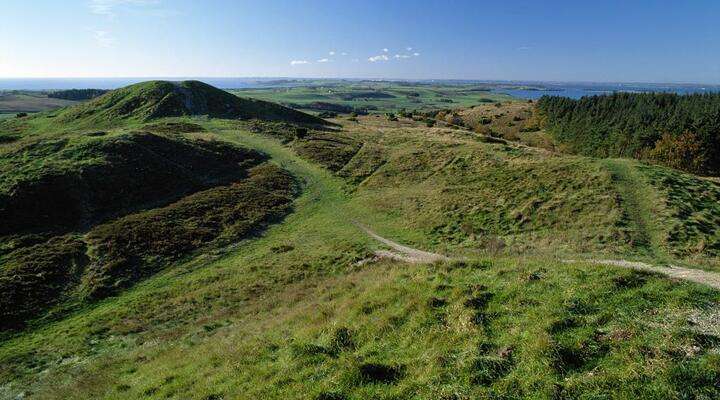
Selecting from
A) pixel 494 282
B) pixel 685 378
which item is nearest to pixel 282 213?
pixel 494 282

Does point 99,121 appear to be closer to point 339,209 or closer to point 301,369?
point 339,209

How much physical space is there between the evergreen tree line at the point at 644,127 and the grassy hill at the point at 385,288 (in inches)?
1877

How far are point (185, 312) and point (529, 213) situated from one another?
2970cm

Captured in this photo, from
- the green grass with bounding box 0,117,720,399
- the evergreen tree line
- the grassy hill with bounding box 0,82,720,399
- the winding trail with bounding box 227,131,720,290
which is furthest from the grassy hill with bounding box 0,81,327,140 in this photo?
the evergreen tree line

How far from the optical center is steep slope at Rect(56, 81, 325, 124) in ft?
290

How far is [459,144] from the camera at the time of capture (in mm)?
65688

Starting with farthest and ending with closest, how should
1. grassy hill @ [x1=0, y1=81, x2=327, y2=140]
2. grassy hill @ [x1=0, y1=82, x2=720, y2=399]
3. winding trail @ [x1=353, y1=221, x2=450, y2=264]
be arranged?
1. grassy hill @ [x1=0, y1=81, x2=327, y2=140]
2. winding trail @ [x1=353, y1=221, x2=450, y2=264]
3. grassy hill @ [x1=0, y1=82, x2=720, y2=399]

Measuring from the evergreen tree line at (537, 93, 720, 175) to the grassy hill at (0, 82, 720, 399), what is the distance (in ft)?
156

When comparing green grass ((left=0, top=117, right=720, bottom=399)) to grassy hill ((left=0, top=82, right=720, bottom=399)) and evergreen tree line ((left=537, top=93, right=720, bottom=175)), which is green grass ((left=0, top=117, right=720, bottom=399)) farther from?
evergreen tree line ((left=537, top=93, right=720, bottom=175))

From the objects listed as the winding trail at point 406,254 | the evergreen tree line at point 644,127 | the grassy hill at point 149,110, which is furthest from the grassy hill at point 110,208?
the evergreen tree line at point 644,127

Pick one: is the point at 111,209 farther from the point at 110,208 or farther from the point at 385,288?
the point at 385,288

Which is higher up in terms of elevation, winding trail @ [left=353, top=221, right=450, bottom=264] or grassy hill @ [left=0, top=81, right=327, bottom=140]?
grassy hill @ [left=0, top=81, right=327, bottom=140]

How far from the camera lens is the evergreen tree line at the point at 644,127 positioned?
78875 millimetres

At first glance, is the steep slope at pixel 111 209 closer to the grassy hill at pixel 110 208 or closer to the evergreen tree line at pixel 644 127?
the grassy hill at pixel 110 208
